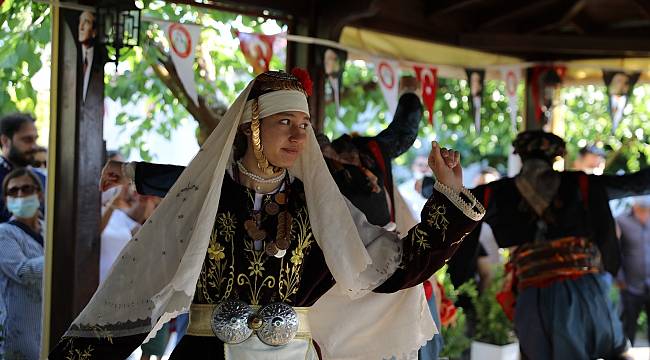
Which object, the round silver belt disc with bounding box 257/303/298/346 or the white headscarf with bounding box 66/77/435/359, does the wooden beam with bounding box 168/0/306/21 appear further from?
the round silver belt disc with bounding box 257/303/298/346

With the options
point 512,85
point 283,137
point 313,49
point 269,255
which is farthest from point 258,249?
point 512,85

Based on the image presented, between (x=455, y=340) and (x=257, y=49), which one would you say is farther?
(x=455, y=340)

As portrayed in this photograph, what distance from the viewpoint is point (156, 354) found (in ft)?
16.1

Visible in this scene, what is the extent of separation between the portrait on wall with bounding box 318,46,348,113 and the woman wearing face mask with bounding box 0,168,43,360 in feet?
5.96

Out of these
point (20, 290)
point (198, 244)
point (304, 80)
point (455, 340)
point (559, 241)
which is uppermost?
point (304, 80)

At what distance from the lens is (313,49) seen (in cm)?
552

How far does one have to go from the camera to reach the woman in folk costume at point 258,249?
255 cm

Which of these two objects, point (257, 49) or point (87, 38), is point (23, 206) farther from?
point (257, 49)

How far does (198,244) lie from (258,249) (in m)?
0.20

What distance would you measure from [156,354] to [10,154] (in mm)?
1224

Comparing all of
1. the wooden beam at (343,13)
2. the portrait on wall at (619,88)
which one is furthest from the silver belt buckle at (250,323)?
the portrait on wall at (619,88)

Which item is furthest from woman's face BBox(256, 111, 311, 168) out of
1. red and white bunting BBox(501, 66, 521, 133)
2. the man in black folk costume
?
red and white bunting BBox(501, 66, 521, 133)

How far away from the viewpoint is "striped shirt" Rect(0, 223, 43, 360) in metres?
4.46

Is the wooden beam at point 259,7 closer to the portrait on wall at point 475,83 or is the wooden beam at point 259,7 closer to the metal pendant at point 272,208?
the portrait on wall at point 475,83
